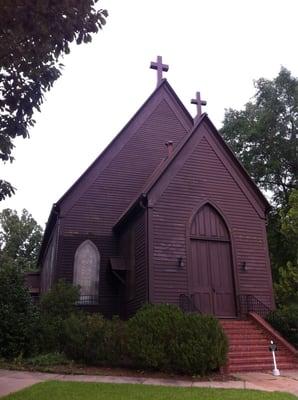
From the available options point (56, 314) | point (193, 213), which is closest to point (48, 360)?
point (56, 314)

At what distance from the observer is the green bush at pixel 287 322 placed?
14.7 m

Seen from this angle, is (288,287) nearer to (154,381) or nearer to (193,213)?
(193,213)

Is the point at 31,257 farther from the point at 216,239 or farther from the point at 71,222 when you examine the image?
the point at 216,239

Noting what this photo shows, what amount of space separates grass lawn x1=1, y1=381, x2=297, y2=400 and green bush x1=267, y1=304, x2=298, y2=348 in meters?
6.25

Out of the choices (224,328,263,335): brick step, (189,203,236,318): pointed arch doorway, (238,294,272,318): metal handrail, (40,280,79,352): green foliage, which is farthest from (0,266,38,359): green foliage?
(238,294,272,318): metal handrail

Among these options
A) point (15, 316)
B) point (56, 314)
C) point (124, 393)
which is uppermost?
point (56, 314)

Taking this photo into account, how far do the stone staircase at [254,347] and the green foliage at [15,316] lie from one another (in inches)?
252

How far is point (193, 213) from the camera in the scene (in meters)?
17.0

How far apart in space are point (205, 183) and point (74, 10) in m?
11.6

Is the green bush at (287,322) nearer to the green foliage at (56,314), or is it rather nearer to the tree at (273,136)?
the green foliage at (56,314)

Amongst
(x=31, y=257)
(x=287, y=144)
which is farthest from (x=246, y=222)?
(x=31, y=257)

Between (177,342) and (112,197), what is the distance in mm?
10367

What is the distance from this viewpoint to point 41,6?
6426 millimetres

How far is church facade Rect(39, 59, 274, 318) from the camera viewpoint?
52.7ft
